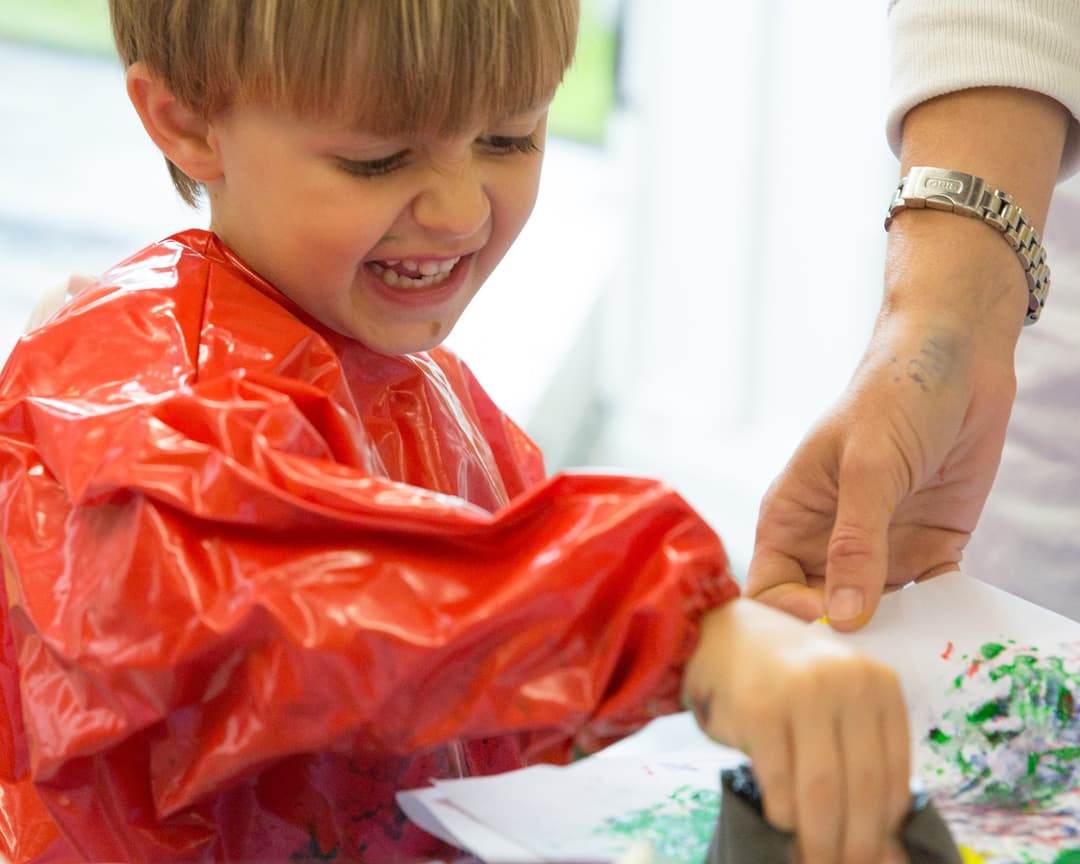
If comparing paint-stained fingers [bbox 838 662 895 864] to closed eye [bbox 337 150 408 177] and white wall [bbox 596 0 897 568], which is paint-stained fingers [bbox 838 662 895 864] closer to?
closed eye [bbox 337 150 408 177]

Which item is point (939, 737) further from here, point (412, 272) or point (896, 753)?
point (412, 272)

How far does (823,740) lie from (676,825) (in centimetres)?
16

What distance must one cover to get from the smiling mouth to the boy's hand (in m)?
0.35

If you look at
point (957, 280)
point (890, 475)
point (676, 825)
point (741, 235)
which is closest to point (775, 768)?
point (676, 825)

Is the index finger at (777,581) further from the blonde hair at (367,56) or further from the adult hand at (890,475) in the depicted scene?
the blonde hair at (367,56)

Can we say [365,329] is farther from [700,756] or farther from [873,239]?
[873,239]

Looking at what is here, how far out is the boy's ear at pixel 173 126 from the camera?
0.87m

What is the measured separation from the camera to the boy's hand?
23.7 inches

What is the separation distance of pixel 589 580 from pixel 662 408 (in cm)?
217

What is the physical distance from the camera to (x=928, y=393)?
966 millimetres

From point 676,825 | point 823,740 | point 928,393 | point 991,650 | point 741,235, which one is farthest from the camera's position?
point 741,235

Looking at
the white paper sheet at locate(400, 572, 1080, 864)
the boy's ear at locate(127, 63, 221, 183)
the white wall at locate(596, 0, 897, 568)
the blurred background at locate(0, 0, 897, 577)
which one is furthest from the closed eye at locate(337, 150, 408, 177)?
the white wall at locate(596, 0, 897, 568)

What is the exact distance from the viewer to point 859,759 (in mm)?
606

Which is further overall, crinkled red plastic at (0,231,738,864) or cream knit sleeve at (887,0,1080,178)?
cream knit sleeve at (887,0,1080,178)
